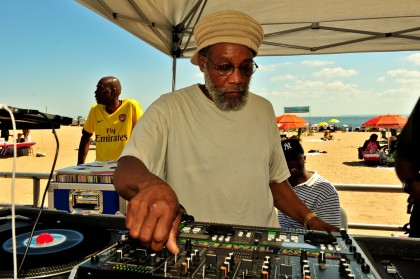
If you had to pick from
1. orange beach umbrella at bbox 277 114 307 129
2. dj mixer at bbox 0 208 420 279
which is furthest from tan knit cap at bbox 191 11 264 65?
orange beach umbrella at bbox 277 114 307 129

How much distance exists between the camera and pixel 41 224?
1405mm

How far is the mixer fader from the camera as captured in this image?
92cm

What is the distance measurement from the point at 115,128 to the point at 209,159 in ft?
10.9

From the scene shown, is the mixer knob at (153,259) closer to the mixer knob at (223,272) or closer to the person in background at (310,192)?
the mixer knob at (223,272)

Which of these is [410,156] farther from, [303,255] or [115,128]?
[115,128]

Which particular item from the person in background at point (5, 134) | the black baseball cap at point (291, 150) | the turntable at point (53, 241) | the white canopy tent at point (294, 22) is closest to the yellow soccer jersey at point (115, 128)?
the white canopy tent at point (294, 22)

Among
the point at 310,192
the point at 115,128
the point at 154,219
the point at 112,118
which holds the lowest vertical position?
the point at 310,192

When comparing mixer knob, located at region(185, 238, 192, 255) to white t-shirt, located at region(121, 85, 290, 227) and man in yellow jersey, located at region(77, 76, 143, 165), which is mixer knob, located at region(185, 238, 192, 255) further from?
man in yellow jersey, located at region(77, 76, 143, 165)

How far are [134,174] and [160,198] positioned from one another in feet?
1.20

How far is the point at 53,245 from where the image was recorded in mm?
1170

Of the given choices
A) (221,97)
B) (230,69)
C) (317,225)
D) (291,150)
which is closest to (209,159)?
(221,97)

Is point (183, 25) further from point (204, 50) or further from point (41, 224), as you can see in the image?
point (41, 224)

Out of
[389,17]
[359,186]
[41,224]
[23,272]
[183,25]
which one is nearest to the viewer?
[23,272]

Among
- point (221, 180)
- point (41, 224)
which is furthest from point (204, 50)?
point (41, 224)
